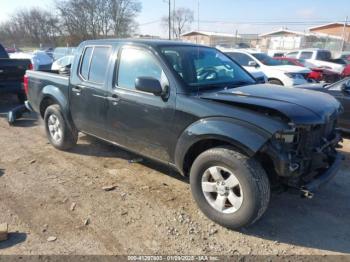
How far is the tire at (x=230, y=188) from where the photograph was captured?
305cm

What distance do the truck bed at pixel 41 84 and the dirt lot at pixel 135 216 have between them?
124 centimetres

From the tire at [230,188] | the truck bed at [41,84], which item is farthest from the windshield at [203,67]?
the truck bed at [41,84]

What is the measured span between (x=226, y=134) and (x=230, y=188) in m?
0.57

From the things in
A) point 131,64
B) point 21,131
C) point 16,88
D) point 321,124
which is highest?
point 131,64

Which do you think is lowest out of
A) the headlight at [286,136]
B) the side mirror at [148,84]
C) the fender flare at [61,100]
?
the fender flare at [61,100]

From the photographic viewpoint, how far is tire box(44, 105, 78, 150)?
17.5ft

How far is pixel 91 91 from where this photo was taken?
15.2 feet

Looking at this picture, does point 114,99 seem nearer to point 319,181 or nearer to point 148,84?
point 148,84

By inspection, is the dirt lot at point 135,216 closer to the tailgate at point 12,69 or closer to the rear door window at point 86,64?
the rear door window at point 86,64

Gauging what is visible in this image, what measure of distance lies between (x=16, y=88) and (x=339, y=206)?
8.22 m

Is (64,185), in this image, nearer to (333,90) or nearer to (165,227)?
(165,227)

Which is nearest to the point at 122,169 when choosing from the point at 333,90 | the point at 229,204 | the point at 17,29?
the point at 229,204

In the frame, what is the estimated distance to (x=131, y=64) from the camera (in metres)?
4.20

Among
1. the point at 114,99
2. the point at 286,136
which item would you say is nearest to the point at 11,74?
the point at 114,99
